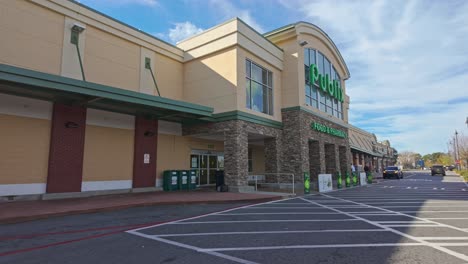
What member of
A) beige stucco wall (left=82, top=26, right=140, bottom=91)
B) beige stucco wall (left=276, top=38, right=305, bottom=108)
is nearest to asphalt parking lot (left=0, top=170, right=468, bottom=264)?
beige stucco wall (left=82, top=26, right=140, bottom=91)

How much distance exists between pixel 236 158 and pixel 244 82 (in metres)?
4.57

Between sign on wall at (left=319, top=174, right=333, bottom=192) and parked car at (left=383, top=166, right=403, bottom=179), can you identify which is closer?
sign on wall at (left=319, top=174, right=333, bottom=192)

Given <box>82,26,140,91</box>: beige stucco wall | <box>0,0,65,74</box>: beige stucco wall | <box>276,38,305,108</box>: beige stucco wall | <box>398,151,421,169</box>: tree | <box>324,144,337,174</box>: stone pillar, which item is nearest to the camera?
<box>0,0,65,74</box>: beige stucco wall

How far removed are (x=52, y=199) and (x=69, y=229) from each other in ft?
19.4

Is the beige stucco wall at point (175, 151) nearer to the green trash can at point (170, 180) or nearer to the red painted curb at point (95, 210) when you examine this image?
the green trash can at point (170, 180)

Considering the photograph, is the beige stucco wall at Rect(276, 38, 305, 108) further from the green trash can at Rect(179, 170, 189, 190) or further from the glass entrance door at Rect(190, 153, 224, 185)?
the green trash can at Rect(179, 170, 189, 190)

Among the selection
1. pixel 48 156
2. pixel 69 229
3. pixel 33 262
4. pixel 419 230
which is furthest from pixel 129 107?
pixel 419 230

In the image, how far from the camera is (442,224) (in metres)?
7.87

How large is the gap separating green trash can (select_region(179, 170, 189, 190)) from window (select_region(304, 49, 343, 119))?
10252mm

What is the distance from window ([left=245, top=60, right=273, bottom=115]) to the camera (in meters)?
18.0

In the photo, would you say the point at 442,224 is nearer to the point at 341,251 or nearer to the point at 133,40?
the point at 341,251

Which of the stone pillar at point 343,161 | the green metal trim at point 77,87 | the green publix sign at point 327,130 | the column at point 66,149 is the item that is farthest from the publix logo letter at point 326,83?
the column at point 66,149

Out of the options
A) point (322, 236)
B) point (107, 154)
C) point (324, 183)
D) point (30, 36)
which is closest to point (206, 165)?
point (107, 154)

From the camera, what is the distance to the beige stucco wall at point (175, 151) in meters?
17.0
